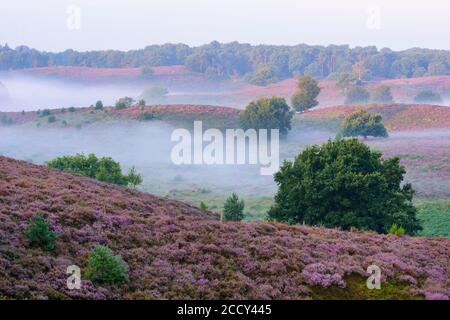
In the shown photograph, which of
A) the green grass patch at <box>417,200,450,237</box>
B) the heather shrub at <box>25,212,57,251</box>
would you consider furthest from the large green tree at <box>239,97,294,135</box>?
the heather shrub at <box>25,212,57,251</box>

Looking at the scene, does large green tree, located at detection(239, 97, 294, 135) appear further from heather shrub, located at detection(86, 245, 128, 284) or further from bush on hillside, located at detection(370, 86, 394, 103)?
heather shrub, located at detection(86, 245, 128, 284)

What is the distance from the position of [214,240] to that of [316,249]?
177 inches

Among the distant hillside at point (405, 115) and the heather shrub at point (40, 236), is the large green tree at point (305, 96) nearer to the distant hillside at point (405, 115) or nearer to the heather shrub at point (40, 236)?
the distant hillside at point (405, 115)

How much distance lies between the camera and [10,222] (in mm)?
21938

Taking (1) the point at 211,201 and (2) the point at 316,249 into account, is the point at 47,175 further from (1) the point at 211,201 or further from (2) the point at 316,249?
(1) the point at 211,201

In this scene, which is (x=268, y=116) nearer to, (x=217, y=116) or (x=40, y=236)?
(x=217, y=116)

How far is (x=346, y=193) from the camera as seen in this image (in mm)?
39844

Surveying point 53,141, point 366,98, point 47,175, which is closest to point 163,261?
point 47,175

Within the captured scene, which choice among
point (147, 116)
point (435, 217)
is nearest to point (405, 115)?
point (147, 116)

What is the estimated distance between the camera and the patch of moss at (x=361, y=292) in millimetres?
19875

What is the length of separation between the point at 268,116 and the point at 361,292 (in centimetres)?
10544

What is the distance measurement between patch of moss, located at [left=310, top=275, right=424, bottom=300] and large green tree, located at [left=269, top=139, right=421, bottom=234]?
1674cm

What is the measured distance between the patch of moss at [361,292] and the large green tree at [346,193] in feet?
54.9

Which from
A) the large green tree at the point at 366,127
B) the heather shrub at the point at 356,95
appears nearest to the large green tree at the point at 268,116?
the large green tree at the point at 366,127
